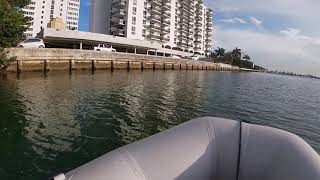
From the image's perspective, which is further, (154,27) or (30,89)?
(154,27)

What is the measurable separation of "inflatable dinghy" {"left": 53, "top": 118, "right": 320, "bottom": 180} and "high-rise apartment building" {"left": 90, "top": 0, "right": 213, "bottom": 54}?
91981 mm

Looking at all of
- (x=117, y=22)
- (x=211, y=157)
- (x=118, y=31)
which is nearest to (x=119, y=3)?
(x=117, y=22)

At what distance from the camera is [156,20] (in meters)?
110

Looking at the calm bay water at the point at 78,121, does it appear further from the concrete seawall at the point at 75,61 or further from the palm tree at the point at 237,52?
the palm tree at the point at 237,52

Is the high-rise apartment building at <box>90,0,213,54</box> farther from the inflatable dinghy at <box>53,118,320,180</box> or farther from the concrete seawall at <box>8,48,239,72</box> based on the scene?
the inflatable dinghy at <box>53,118,320,180</box>

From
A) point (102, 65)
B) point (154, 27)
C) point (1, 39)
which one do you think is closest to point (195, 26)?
point (154, 27)

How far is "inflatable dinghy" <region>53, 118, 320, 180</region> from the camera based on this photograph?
3.94 meters

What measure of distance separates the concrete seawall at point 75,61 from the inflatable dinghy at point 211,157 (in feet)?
96.6

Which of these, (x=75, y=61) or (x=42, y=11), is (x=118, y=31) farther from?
(x=42, y=11)

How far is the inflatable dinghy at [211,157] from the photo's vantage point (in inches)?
155

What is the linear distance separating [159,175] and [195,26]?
475ft

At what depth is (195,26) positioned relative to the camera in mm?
144750

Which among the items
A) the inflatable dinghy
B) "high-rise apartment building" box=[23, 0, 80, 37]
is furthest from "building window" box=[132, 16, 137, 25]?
the inflatable dinghy

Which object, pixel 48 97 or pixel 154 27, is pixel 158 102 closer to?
pixel 48 97
